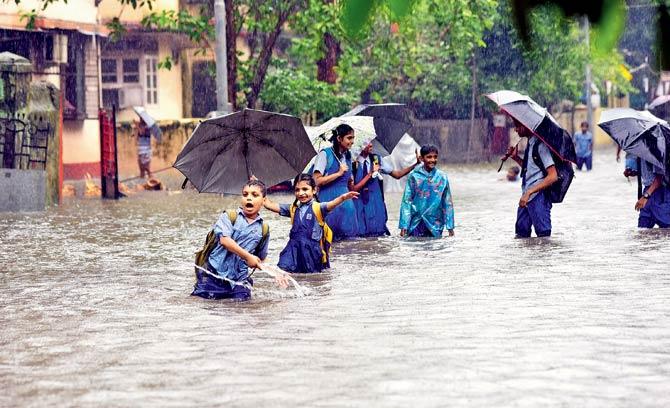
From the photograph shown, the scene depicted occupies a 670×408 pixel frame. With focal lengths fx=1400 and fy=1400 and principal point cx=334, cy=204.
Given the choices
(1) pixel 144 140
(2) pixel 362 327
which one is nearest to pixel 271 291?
(2) pixel 362 327

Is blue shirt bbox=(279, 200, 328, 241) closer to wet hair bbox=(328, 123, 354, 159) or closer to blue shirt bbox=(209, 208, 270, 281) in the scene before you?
blue shirt bbox=(209, 208, 270, 281)

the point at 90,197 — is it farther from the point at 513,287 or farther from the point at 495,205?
the point at 513,287

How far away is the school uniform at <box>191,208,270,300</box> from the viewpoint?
33.4 feet

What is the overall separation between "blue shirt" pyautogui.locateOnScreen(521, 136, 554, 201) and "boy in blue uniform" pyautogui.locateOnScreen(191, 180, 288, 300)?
515cm

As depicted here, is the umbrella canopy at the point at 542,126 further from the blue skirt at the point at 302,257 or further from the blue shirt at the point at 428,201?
the blue skirt at the point at 302,257

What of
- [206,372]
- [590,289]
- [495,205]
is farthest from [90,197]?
[206,372]

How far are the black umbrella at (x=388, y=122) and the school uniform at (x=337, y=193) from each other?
7.41 ft

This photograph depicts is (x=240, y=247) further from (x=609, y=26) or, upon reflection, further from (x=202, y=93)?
(x=202, y=93)

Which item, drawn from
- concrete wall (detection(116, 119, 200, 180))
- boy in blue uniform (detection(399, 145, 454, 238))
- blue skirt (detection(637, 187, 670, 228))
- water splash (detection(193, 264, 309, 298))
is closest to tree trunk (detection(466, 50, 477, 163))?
concrete wall (detection(116, 119, 200, 180))

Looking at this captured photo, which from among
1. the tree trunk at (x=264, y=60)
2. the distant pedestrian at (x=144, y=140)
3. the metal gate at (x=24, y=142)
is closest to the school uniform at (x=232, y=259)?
the metal gate at (x=24, y=142)

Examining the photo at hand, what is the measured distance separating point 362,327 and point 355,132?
663 cm

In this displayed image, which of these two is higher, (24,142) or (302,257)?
(24,142)

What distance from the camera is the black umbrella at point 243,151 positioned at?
12859mm

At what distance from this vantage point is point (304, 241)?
472 inches
